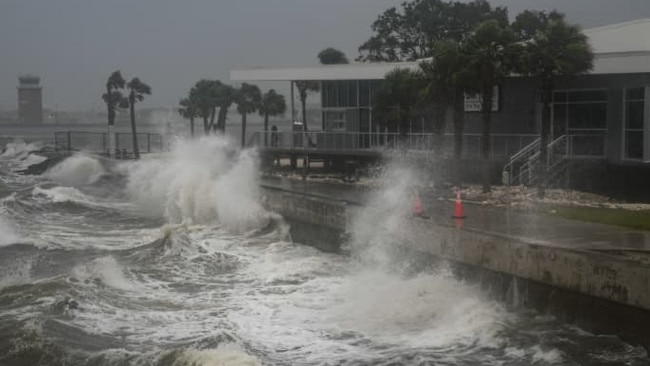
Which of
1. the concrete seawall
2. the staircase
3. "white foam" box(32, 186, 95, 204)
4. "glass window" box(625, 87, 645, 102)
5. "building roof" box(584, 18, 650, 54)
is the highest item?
"building roof" box(584, 18, 650, 54)

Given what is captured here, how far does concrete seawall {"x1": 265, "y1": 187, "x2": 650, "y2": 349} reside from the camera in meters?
11.1

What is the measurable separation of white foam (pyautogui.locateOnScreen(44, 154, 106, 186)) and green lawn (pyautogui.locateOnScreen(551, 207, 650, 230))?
3737 centimetres

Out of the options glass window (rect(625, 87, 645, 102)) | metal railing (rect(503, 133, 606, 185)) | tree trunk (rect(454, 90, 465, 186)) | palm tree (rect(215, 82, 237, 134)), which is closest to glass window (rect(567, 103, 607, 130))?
metal railing (rect(503, 133, 606, 185))

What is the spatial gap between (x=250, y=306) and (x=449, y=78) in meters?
11.4

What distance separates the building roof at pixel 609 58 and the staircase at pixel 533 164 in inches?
101

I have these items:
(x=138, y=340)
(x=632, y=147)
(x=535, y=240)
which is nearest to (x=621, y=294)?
(x=535, y=240)

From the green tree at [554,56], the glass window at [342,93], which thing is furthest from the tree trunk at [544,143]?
the glass window at [342,93]

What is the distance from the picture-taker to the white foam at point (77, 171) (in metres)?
52.0

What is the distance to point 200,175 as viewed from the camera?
32.1 metres

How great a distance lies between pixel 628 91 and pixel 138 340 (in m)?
16.4

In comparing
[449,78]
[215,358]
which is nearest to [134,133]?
[449,78]

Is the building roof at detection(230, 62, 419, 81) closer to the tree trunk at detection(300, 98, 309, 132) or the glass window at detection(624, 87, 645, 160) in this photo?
the tree trunk at detection(300, 98, 309, 132)

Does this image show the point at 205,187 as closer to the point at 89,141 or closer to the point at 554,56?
the point at 554,56

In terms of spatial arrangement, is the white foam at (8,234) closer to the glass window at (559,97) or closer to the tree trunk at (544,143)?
the tree trunk at (544,143)
